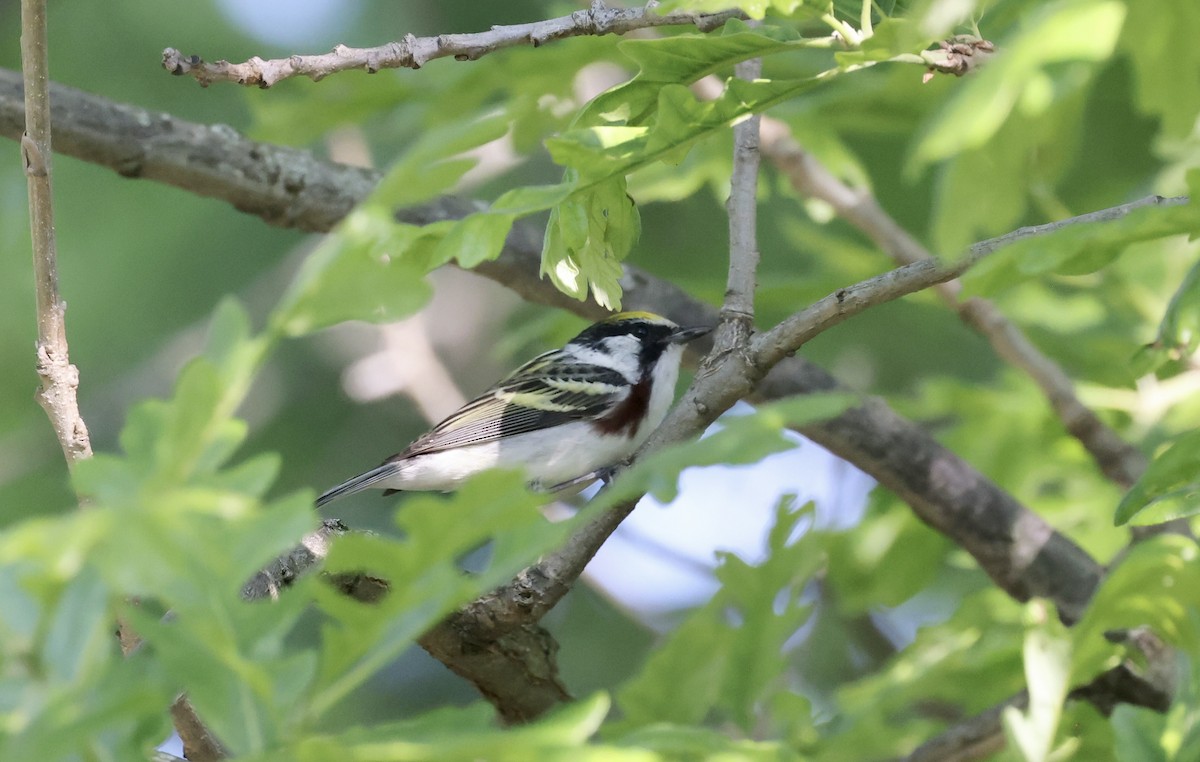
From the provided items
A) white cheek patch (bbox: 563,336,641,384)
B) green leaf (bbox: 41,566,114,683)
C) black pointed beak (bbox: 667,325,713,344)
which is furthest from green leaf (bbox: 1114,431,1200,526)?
white cheek patch (bbox: 563,336,641,384)

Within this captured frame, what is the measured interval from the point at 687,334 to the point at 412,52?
1919mm

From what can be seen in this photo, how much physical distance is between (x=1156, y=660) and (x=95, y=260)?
388 centimetres

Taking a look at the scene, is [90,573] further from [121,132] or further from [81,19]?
[81,19]

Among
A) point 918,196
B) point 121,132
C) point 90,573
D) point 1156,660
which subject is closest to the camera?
point 90,573

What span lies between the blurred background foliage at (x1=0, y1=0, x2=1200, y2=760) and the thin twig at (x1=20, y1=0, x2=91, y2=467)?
1.27 ft

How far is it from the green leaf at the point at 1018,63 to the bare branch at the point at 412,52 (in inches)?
30.1

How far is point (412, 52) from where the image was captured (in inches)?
65.9

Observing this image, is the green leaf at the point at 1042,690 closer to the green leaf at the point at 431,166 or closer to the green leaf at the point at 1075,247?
the green leaf at the point at 1075,247

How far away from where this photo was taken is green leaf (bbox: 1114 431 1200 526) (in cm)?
142

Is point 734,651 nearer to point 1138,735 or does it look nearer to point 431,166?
point 1138,735

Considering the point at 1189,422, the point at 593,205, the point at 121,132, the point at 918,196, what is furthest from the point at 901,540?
the point at 121,132

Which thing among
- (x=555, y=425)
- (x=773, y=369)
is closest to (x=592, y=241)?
(x=773, y=369)

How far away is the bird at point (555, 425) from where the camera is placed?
12.7 ft

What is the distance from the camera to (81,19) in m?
4.75
